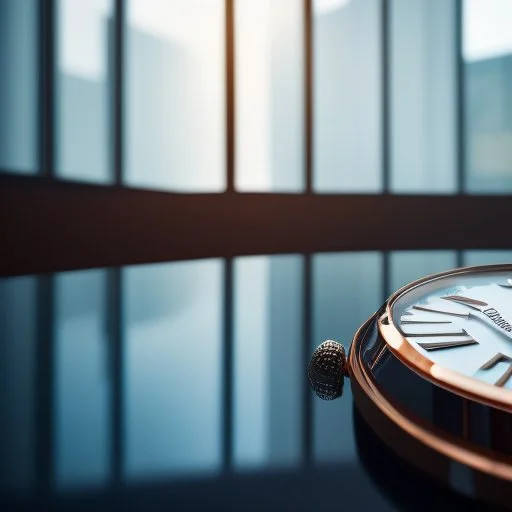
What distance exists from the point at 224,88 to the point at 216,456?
15.4 feet

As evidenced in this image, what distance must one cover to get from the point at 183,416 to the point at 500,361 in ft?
1.50

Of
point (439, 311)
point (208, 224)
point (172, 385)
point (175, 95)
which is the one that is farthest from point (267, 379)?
point (175, 95)

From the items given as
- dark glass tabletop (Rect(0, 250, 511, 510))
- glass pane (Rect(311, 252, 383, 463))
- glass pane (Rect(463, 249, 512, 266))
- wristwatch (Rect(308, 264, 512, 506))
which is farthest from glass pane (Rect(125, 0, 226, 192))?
wristwatch (Rect(308, 264, 512, 506))

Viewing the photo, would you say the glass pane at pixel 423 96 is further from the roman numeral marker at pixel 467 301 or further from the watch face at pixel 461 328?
the roman numeral marker at pixel 467 301

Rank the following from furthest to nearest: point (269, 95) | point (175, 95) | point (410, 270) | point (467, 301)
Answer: point (269, 95), point (175, 95), point (410, 270), point (467, 301)

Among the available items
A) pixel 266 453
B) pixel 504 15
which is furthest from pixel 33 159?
pixel 504 15

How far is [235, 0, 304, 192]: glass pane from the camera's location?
16.5ft

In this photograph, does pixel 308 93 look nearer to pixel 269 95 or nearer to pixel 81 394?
pixel 269 95

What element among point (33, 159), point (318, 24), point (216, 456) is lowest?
point (216, 456)

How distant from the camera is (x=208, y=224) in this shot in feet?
15.5

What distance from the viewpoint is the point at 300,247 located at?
5254mm

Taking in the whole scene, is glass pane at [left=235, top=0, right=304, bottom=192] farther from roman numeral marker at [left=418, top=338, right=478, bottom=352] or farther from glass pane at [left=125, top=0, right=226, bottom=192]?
roman numeral marker at [left=418, top=338, right=478, bottom=352]

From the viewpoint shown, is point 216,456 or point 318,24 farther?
point 318,24

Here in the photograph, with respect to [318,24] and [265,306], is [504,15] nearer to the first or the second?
[318,24]
